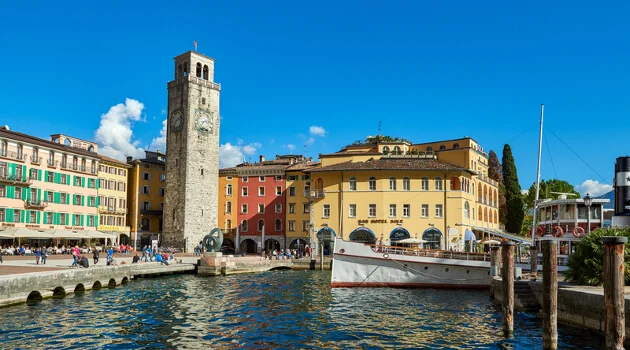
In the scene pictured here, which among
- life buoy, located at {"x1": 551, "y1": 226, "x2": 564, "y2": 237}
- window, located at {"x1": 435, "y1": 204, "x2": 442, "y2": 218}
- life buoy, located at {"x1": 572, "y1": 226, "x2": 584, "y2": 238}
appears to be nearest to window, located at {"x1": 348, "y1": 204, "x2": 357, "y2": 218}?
window, located at {"x1": 435, "y1": 204, "x2": 442, "y2": 218}

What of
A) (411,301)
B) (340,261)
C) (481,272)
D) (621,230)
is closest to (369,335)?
(411,301)

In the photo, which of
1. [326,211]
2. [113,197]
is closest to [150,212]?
[113,197]

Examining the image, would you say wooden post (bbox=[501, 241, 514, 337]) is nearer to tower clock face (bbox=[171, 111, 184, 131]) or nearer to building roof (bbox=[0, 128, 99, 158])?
building roof (bbox=[0, 128, 99, 158])

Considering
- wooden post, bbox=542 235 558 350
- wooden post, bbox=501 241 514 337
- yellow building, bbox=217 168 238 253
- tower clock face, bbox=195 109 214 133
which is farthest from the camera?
yellow building, bbox=217 168 238 253

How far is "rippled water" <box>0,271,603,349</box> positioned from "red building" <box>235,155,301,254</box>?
3346 centimetres

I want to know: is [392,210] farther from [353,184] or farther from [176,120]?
[176,120]

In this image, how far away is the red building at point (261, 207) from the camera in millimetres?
66375

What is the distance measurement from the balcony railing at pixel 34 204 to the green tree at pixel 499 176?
5315cm

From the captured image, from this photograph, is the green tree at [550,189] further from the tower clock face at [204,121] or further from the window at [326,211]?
the tower clock face at [204,121]

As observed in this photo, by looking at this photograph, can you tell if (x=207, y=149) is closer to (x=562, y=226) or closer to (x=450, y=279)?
(x=450, y=279)

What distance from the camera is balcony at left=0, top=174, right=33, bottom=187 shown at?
50.4 meters

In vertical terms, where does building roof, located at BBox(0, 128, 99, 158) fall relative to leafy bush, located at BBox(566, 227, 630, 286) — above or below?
above

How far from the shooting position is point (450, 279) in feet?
115

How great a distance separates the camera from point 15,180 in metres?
51.5
